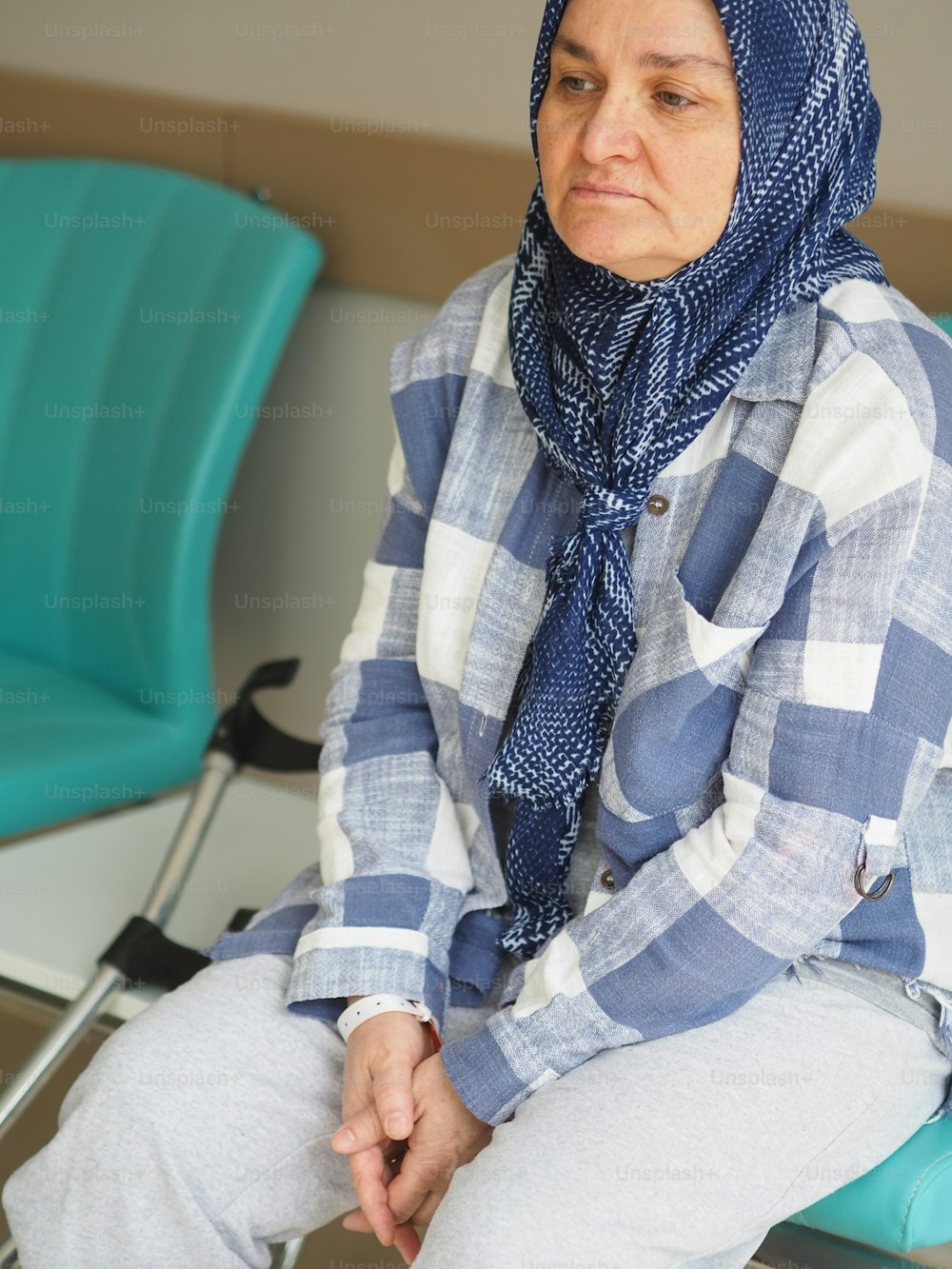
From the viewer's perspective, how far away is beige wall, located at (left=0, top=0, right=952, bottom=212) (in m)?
1.60

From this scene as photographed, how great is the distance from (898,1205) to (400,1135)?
368mm

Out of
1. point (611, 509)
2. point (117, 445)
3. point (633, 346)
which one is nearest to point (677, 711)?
point (611, 509)

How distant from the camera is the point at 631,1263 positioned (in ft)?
3.37

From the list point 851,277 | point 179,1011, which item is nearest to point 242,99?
point 851,277

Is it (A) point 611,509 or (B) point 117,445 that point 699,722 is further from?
(B) point 117,445

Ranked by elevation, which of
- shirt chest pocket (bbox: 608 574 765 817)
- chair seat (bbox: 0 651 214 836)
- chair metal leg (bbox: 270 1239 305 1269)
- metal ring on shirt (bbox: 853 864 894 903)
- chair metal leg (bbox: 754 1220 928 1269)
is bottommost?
chair metal leg (bbox: 270 1239 305 1269)

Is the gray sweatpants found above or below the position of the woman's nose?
below

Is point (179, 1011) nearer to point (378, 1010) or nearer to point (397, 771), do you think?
point (378, 1010)

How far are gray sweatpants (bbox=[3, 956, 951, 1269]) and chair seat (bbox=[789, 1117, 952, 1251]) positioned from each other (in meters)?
0.02

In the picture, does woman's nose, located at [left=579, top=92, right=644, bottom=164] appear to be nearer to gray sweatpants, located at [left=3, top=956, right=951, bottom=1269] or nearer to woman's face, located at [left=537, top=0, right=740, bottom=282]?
woman's face, located at [left=537, top=0, right=740, bottom=282]

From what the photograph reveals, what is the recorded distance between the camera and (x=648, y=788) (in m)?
1.16

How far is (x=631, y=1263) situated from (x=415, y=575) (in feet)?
2.03

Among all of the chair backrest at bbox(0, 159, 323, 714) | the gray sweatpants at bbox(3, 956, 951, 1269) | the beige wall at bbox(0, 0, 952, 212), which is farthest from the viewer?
the chair backrest at bbox(0, 159, 323, 714)

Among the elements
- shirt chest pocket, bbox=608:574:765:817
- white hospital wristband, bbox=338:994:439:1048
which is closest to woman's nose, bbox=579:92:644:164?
shirt chest pocket, bbox=608:574:765:817
